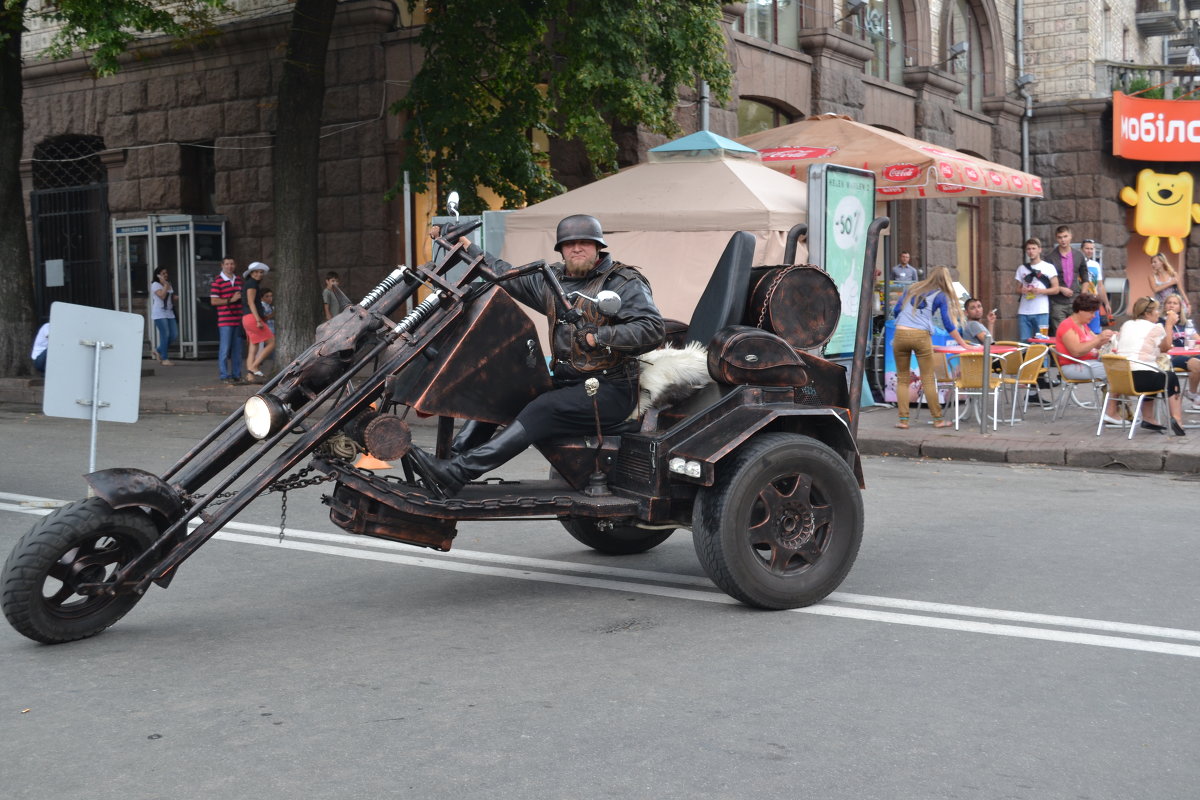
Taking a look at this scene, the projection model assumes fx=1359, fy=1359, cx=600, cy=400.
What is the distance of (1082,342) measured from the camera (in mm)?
12648

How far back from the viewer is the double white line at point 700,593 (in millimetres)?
5195

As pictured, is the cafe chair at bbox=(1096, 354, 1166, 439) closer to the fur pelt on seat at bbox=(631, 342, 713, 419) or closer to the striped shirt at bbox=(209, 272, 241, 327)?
the fur pelt on seat at bbox=(631, 342, 713, 419)

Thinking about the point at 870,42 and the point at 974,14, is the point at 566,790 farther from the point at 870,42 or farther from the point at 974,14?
the point at 974,14

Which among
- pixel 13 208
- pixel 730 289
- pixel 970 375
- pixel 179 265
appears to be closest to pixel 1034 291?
pixel 970 375

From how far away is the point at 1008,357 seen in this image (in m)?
13.3

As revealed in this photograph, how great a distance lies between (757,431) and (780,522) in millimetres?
384

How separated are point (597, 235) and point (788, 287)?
2.84ft

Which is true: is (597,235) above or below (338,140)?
below

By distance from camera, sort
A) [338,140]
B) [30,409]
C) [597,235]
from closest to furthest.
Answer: [597,235]
[30,409]
[338,140]

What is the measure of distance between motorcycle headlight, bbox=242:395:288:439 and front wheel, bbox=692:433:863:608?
1.68 m

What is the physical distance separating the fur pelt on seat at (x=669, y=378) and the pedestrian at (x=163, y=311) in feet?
56.4

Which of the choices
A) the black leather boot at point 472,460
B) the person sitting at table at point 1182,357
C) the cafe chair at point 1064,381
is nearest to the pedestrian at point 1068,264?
the cafe chair at point 1064,381

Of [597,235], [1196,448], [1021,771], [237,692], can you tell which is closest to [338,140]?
[1196,448]

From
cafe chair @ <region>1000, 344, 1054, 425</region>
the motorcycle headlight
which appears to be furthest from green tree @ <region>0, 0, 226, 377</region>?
the motorcycle headlight
